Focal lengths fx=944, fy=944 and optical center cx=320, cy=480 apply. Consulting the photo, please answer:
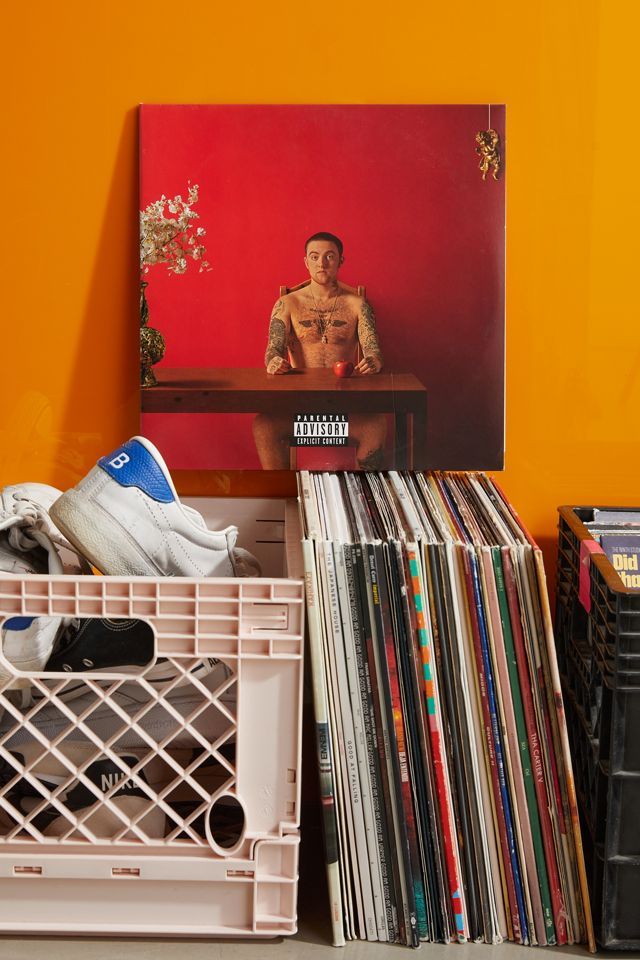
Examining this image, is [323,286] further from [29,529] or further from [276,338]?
[29,529]

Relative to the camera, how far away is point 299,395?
1.40m

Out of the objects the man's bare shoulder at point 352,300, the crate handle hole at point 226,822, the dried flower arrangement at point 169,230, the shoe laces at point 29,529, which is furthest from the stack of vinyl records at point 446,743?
the dried flower arrangement at point 169,230

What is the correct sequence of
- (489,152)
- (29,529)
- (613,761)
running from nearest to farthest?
(613,761) → (29,529) → (489,152)

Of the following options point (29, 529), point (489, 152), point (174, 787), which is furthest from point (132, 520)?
point (489, 152)

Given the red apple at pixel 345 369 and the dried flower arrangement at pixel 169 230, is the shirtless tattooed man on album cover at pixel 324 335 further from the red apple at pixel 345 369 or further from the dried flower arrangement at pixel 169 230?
the dried flower arrangement at pixel 169 230

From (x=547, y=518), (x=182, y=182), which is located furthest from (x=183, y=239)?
(x=547, y=518)

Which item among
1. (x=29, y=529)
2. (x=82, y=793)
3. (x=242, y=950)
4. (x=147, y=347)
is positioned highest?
(x=147, y=347)

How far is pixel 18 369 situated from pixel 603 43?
99cm

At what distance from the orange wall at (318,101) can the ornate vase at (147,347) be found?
43mm

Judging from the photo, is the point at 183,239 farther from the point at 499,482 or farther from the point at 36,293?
the point at 499,482

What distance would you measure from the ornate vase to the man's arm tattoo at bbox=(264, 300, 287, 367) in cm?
16

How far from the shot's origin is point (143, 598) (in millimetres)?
1039

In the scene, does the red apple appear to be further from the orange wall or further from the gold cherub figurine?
the gold cherub figurine

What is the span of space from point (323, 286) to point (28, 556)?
58cm
